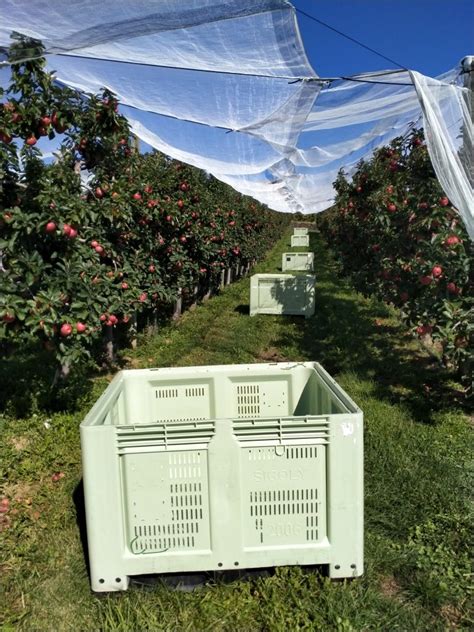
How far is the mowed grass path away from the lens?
2115mm

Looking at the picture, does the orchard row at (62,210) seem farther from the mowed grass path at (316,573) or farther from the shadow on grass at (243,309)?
the shadow on grass at (243,309)

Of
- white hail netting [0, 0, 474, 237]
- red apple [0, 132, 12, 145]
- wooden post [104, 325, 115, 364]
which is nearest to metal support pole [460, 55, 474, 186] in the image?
white hail netting [0, 0, 474, 237]

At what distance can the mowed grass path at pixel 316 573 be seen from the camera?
2.12m

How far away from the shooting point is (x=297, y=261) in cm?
1619

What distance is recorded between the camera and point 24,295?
3.64 m

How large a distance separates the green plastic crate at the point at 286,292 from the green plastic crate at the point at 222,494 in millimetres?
6928

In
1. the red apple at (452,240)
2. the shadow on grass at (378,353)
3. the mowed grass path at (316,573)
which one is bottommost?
the mowed grass path at (316,573)

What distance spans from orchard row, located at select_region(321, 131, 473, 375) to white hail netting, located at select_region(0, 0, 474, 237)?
1.44 feet

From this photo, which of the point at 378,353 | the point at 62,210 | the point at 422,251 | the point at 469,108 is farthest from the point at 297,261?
the point at 469,108

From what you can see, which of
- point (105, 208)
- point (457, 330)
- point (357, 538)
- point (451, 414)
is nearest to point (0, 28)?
point (105, 208)

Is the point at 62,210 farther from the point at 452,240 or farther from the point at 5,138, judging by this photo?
the point at 452,240

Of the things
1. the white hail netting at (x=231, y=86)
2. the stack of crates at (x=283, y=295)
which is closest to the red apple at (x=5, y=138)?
the white hail netting at (x=231, y=86)

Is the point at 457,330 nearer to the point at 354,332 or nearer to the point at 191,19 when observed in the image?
the point at 191,19

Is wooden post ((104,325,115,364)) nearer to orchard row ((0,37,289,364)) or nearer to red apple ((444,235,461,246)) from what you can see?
orchard row ((0,37,289,364))
